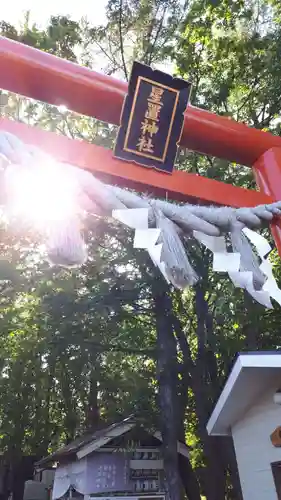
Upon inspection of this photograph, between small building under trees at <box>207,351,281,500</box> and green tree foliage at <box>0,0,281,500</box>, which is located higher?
green tree foliage at <box>0,0,281,500</box>

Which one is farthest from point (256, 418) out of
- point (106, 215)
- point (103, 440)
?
point (103, 440)

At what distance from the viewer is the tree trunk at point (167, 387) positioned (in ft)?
25.2

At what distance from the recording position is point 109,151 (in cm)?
190

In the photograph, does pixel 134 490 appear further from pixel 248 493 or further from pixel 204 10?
pixel 204 10

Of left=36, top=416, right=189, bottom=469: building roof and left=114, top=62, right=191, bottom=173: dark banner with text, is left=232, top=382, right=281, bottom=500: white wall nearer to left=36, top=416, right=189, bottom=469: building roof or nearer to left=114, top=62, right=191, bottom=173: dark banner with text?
left=114, top=62, right=191, bottom=173: dark banner with text

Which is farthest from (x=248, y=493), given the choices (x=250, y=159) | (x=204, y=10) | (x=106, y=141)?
(x=204, y=10)

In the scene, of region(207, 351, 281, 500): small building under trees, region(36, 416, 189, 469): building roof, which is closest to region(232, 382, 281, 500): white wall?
region(207, 351, 281, 500): small building under trees

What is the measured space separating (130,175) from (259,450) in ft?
12.5

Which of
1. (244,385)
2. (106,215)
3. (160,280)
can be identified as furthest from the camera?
(160,280)

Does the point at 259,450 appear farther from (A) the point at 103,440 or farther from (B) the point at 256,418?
(A) the point at 103,440

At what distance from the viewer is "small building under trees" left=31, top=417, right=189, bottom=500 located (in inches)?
316

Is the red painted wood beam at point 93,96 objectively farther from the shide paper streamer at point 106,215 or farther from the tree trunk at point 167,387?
the tree trunk at point 167,387

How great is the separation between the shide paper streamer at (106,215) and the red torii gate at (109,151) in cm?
47

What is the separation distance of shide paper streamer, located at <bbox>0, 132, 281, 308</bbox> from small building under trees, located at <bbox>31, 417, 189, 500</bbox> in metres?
7.79
